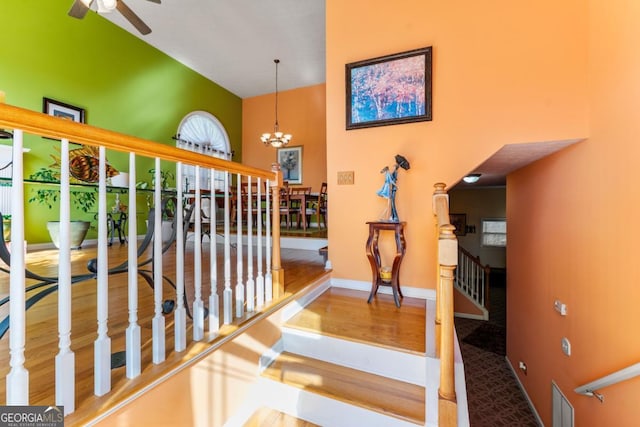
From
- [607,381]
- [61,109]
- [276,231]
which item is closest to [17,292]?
[276,231]

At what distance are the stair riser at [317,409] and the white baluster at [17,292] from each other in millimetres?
1316

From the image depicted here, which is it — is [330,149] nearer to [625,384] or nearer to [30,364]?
[30,364]

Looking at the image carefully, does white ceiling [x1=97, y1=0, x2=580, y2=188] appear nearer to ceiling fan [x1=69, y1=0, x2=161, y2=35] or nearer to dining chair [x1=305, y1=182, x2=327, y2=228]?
ceiling fan [x1=69, y1=0, x2=161, y2=35]

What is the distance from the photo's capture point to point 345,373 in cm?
188

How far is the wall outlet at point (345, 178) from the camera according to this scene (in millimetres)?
2936

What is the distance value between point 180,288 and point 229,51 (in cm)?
545

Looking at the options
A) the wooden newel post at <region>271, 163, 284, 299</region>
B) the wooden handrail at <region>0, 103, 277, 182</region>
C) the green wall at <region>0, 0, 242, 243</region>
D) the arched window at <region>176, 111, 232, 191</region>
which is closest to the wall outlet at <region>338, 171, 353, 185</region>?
the wooden newel post at <region>271, 163, 284, 299</region>

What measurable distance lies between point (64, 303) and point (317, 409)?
1478 mm

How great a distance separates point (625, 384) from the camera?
188 centimetres

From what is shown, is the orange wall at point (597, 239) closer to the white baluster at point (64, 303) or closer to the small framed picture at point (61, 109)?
the white baluster at point (64, 303)

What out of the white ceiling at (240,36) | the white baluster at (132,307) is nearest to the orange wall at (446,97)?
the white ceiling at (240,36)

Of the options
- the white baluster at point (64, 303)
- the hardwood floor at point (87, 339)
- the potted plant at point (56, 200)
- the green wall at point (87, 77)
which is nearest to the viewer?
the white baluster at point (64, 303)

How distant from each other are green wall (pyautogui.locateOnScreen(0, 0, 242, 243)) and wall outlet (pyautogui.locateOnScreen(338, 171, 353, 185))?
3897mm

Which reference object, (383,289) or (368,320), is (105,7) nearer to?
(368,320)
